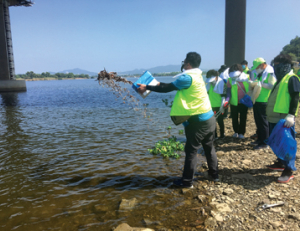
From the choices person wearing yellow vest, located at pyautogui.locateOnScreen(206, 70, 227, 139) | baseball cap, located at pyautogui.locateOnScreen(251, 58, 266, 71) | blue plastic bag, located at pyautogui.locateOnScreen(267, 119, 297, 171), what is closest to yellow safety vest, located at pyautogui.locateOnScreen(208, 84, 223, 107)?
person wearing yellow vest, located at pyautogui.locateOnScreen(206, 70, 227, 139)

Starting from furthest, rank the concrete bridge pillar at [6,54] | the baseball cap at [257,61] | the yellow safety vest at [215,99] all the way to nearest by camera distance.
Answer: the concrete bridge pillar at [6,54]
the yellow safety vest at [215,99]
the baseball cap at [257,61]

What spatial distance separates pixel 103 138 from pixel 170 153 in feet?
12.8

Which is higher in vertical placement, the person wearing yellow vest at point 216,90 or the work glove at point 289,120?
the person wearing yellow vest at point 216,90

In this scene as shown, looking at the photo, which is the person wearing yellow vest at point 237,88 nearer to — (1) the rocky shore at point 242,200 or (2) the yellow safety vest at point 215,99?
(2) the yellow safety vest at point 215,99

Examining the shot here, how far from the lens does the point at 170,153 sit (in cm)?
709

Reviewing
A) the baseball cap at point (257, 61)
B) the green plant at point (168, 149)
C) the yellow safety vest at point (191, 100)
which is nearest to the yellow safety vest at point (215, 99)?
the baseball cap at point (257, 61)

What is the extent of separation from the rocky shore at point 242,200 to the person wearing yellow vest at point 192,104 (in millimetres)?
615

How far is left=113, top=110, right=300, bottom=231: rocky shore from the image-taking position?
337 centimetres

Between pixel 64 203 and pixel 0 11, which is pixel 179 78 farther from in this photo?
pixel 0 11

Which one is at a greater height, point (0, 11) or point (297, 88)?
point (0, 11)

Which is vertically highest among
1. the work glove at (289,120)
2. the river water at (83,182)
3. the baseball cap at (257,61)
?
the baseball cap at (257,61)

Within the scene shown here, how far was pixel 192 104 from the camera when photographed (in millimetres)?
4168

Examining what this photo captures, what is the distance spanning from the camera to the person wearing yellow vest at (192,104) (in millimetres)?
4121

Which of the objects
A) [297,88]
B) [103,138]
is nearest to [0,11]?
[103,138]
